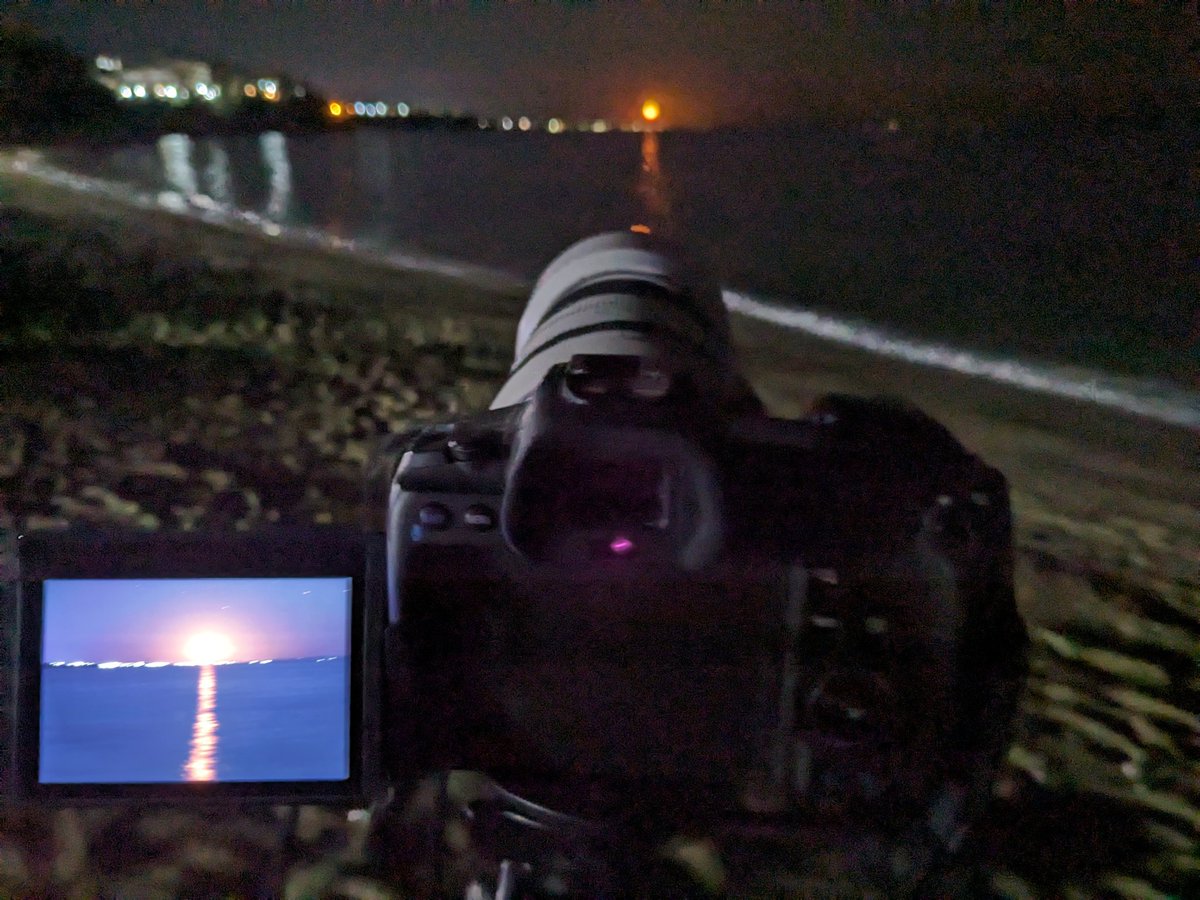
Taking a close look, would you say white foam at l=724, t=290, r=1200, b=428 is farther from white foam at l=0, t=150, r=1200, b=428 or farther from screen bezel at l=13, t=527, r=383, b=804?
screen bezel at l=13, t=527, r=383, b=804

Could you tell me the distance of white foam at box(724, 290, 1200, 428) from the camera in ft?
21.0

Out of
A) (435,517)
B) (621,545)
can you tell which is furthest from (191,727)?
(621,545)

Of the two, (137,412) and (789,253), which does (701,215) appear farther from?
(137,412)

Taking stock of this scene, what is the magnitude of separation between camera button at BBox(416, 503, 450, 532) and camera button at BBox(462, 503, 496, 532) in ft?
0.06

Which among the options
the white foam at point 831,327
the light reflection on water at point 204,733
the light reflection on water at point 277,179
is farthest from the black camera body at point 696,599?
the light reflection on water at point 277,179

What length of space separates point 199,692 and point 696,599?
1.75 feet

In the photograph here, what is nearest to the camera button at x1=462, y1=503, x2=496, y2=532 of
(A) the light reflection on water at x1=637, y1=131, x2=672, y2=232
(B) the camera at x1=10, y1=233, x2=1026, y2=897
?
(B) the camera at x1=10, y1=233, x2=1026, y2=897

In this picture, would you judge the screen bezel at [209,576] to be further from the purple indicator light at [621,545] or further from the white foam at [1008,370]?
the white foam at [1008,370]

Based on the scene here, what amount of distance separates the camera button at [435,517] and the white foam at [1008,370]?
18.8 ft

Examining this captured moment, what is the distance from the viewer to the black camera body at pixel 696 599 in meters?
0.73

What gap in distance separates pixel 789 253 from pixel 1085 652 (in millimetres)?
12344

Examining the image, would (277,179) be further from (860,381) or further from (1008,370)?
(1008,370)

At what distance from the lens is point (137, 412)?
2625mm

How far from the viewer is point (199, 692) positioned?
0.93 meters
